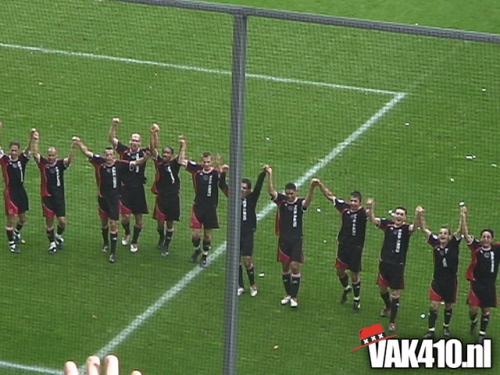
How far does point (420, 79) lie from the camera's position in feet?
30.7

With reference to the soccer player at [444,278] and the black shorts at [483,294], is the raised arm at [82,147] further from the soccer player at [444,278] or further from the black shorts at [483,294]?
the black shorts at [483,294]

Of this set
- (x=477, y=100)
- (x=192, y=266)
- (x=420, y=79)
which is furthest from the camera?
(x=192, y=266)

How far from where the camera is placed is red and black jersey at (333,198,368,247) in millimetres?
9117

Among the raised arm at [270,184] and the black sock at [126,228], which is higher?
the raised arm at [270,184]

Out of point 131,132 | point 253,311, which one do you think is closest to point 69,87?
point 131,132

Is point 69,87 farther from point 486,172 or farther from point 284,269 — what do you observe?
point 486,172

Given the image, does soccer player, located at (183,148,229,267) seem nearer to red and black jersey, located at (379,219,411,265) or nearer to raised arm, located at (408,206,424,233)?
red and black jersey, located at (379,219,411,265)

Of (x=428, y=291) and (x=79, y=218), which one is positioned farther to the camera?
(x=79, y=218)

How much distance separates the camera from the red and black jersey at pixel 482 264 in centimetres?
920

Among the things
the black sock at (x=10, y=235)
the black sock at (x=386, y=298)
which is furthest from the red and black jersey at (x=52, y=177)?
the black sock at (x=386, y=298)

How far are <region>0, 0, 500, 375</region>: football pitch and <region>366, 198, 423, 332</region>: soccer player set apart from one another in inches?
4.0

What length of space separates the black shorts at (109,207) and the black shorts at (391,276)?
2.34m

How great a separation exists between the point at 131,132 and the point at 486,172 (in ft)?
10.6

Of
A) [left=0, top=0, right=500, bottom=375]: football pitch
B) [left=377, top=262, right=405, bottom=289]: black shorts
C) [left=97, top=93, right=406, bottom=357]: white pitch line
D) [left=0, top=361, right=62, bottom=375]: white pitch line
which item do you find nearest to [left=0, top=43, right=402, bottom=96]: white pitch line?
[left=0, top=0, right=500, bottom=375]: football pitch
